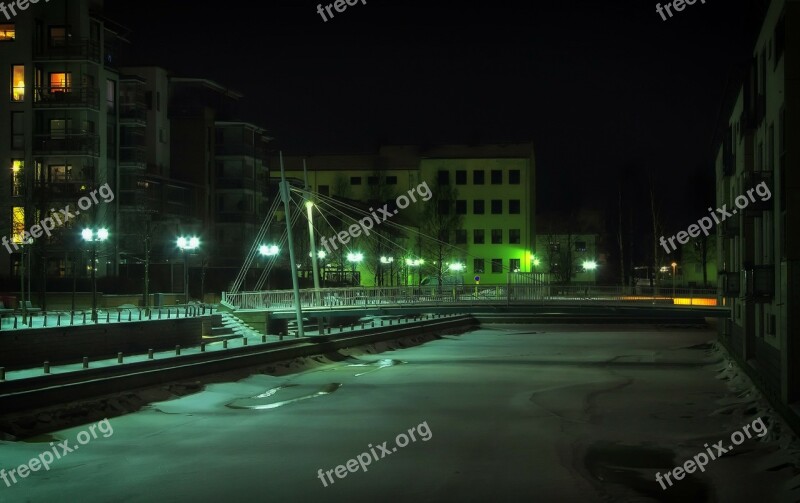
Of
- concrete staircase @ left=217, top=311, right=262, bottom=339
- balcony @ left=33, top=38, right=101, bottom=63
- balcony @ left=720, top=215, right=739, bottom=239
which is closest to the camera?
balcony @ left=720, top=215, right=739, bottom=239

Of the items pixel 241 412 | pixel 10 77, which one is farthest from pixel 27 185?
pixel 241 412

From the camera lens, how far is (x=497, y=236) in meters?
103

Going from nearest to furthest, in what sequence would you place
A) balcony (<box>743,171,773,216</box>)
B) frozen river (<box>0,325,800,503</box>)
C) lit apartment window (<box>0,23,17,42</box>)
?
frozen river (<box>0,325,800,503</box>) < balcony (<box>743,171,773,216</box>) < lit apartment window (<box>0,23,17,42</box>)

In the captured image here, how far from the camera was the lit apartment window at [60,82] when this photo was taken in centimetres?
5844

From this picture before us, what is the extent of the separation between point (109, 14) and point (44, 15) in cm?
603

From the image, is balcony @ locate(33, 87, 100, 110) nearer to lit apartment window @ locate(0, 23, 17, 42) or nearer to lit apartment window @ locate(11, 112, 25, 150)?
lit apartment window @ locate(11, 112, 25, 150)

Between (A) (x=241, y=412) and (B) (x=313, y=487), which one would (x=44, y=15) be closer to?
(A) (x=241, y=412)

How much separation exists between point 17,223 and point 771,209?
40112mm

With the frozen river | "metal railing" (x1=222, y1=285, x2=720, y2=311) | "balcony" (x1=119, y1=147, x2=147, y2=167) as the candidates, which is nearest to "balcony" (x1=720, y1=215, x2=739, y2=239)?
the frozen river

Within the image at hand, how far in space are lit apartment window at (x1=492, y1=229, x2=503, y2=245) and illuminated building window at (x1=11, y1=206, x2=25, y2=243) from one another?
57.9 m

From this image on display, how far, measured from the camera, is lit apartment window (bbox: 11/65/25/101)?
5758cm

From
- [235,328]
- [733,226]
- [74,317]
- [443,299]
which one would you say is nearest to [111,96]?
[235,328]

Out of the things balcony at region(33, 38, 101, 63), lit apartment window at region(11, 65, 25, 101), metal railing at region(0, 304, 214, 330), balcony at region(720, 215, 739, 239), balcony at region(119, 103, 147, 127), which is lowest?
metal railing at region(0, 304, 214, 330)

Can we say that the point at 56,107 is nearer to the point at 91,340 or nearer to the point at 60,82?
the point at 60,82
